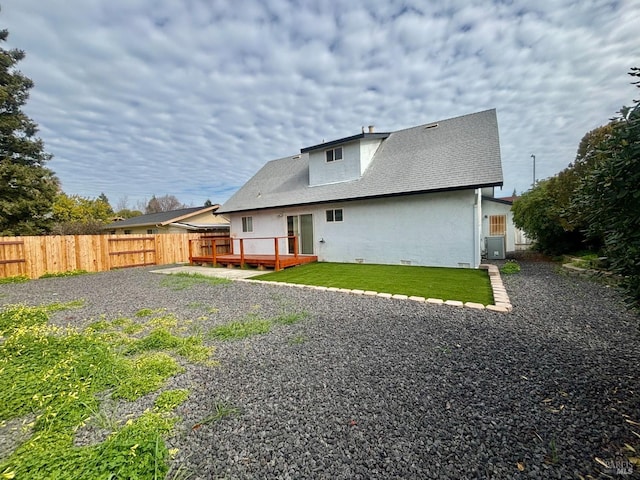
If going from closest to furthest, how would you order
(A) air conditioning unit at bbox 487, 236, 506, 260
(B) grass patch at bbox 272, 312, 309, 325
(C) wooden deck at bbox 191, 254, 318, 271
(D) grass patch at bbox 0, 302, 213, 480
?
(D) grass patch at bbox 0, 302, 213, 480
(B) grass patch at bbox 272, 312, 309, 325
(C) wooden deck at bbox 191, 254, 318, 271
(A) air conditioning unit at bbox 487, 236, 506, 260

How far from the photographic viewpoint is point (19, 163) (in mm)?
13875

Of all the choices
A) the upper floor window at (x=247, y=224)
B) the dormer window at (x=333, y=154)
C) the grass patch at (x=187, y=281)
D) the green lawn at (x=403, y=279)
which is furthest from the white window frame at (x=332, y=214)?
the grass patch at (x=187, y=281)

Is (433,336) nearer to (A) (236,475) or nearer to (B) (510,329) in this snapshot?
(B) (510,329)

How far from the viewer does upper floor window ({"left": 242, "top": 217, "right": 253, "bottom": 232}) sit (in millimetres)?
14664

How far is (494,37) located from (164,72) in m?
10.1

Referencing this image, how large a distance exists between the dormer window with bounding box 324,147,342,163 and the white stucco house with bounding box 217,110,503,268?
0.07 feet

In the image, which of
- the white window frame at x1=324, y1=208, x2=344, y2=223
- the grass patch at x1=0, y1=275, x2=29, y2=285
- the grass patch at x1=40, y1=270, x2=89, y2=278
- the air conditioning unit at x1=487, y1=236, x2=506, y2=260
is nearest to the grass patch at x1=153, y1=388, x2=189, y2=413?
the white window frame at x1=324, y1=208, x2=344, y2=223

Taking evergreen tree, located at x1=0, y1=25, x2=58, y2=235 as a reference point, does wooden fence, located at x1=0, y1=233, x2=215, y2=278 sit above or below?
below

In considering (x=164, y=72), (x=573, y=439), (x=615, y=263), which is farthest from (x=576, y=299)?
(x=164, y=72)

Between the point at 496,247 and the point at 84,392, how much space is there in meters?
13.5

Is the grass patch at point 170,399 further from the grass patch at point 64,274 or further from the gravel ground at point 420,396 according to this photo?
the grass patch at point 64,274

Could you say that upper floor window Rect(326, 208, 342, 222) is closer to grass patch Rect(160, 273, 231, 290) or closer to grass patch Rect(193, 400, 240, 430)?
grass patch Rect(160, 273, 231, 290)

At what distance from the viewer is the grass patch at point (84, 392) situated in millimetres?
1771

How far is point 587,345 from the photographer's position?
11.2 ft
